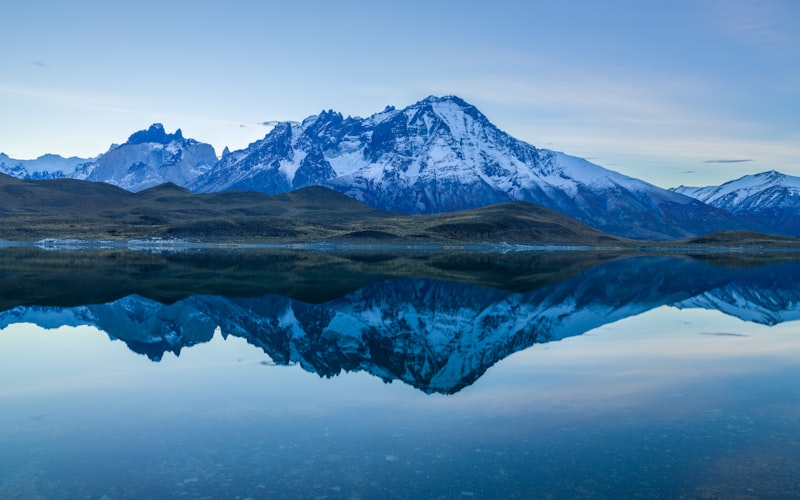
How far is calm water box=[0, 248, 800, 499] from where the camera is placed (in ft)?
69.6

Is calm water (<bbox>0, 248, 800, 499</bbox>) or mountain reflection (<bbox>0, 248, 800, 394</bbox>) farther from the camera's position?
mountain reflection (<bbox>0, 248, 800, 394</bbox>)

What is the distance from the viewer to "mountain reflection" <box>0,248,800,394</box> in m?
42.5

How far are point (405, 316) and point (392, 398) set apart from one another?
2878 cm

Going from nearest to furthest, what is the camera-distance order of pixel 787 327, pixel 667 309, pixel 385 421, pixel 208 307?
pixel 385 421 → pixel 787 327 → pixel 208 307 → pixel 667 309

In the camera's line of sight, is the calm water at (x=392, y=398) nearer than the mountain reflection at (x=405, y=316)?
Yes

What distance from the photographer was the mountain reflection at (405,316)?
140ft

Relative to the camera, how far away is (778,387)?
34344 millimetres

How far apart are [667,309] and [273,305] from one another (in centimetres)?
3950

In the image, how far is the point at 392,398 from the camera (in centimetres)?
3178

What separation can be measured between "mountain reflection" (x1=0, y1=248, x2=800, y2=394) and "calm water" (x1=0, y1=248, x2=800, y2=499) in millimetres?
327

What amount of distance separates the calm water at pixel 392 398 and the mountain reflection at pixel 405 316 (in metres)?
0.33

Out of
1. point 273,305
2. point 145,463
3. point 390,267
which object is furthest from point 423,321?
point 390,267

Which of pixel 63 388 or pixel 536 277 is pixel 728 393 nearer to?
pixel 63 388

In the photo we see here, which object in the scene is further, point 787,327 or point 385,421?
point 787,327
